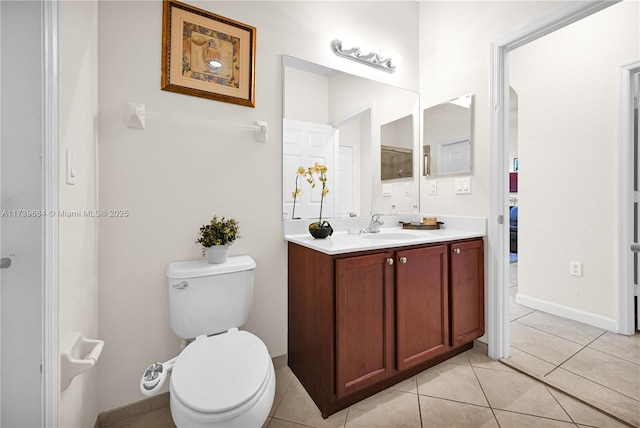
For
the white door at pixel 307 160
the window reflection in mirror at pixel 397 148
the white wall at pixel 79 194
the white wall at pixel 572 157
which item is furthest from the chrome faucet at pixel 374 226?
the white wall at pixel 572 157

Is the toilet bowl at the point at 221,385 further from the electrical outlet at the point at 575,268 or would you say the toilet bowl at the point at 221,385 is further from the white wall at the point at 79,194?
the electrical outlet at the point at 575,268

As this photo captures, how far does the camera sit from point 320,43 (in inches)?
72.5

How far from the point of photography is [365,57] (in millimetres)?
2018

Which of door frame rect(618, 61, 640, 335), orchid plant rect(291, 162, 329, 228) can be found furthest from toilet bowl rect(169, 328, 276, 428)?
door frame rect(618, 61, 640, 335)

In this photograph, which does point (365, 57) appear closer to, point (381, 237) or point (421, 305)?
point (381, 237)

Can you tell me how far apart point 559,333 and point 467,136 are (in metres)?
1.68

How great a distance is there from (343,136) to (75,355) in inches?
68.7

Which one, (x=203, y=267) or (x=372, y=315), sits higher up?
(x=203, y=267)

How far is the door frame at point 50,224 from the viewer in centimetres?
76

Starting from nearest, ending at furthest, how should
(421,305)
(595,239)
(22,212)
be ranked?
(22,212) < (421,305) < (595,239)

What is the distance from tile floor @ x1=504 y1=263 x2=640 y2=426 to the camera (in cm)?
141

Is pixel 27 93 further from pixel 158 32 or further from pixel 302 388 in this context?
pixel 302 388

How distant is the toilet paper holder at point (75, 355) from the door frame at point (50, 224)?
7 cm

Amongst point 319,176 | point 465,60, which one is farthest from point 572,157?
point 319,176
